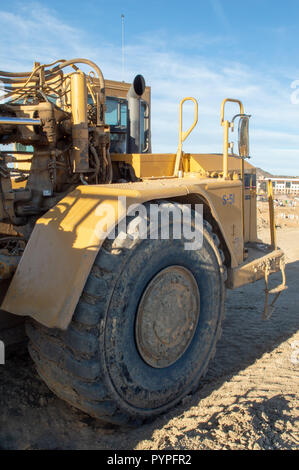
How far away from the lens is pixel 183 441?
7.70ft

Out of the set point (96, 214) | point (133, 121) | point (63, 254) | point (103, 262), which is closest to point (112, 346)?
point (103, 262)

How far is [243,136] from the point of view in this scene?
413cm

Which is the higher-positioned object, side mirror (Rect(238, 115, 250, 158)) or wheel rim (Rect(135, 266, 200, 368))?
side mirror (Rect(238, 115, 250, 158))

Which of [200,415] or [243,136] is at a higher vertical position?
[243,136]

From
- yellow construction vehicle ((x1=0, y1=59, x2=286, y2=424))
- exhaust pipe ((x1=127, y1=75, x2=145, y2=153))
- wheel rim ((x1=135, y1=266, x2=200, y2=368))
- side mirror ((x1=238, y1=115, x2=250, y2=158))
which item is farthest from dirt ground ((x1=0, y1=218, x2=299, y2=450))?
exhaust pipe ((x1=127, y1=75, x2=145, y2=153))

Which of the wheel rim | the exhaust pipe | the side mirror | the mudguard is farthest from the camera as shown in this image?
the exhaust pipe

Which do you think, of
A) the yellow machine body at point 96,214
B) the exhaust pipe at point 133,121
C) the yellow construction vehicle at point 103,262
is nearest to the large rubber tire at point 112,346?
the yellow construction vehicle at point 103,262

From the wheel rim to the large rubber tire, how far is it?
6 centimetres

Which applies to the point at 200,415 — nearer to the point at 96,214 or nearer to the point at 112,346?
the point at 112,346

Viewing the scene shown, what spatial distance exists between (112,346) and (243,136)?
266 cm

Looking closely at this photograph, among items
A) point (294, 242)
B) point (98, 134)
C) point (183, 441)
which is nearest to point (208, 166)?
point (98, 134)

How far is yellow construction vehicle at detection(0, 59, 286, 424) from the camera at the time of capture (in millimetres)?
2391

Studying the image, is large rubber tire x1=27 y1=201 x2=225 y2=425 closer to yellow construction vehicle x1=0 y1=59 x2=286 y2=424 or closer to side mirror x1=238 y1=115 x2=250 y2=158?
yellow construction vehicle x1=0 y1=59 x2=286 y2=424
